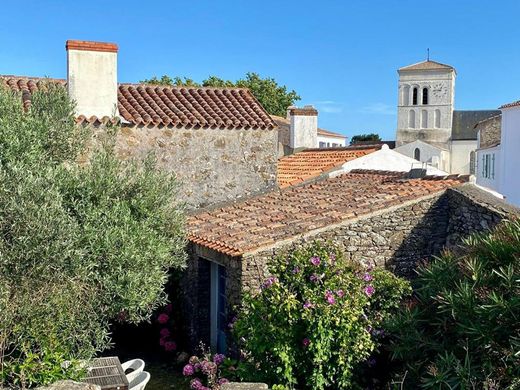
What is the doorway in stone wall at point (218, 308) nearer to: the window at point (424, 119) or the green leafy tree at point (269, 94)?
the green leafy tree at point (269, 94)

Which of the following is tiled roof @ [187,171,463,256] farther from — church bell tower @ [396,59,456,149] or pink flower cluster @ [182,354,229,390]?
church bell tower @ [396,59,456,149]

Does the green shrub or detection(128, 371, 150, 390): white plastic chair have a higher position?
the green shrub

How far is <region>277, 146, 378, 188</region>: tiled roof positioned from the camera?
55.4 feet

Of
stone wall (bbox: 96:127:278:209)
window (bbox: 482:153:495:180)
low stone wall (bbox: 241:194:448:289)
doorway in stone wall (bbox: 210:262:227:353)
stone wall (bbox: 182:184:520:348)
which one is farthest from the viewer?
window (bbox: 482:153:495:180)

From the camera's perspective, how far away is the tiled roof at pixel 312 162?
55.4 feet

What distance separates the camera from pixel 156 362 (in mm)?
10812

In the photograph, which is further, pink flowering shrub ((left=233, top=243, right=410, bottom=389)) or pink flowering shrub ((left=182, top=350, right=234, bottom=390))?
pink flowering shrub ((left=182, top=350, right=234, bottom=390))

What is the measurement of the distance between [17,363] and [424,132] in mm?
74529

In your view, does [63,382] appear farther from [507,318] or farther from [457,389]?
[507,318]

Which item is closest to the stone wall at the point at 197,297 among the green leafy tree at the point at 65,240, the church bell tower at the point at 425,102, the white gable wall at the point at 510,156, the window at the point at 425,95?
the green leafy tree at the point at 65,240

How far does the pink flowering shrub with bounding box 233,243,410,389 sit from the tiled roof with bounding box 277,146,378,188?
8.24 meters

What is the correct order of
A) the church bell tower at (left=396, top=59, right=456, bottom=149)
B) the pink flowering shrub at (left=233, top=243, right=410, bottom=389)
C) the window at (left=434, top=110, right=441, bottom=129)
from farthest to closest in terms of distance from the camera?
the window at (left=434, top=110, right=441, bottom=129) < the church bell tower at (left=396, top=59, right=456, bottom=149) < the pink flowering shrub at (left=233, top=243, right=410, bottom=389)

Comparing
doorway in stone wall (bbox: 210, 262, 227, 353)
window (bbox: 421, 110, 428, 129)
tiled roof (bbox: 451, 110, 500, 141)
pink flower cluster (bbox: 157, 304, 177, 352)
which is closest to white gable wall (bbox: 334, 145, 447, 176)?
doorway in stone wall (bbox: 210, 262, 227, 353)

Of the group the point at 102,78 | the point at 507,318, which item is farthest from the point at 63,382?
the point at 102,78
